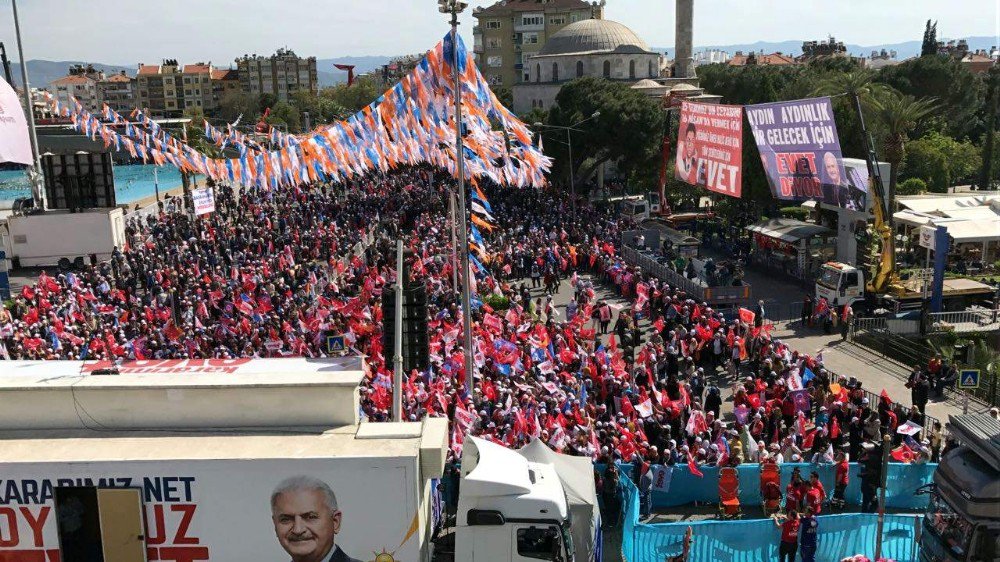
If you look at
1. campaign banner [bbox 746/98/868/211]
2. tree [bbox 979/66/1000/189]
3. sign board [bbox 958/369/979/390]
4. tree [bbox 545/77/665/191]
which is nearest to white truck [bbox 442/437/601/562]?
sign board [bbox 958/369/979/390]

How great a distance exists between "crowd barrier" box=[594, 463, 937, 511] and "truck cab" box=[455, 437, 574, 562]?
15.7 ft

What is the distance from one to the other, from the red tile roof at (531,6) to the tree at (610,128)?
69.7 meters

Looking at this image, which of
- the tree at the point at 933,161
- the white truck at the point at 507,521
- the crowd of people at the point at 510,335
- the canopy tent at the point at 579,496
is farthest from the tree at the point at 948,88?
the white truck at the point at 507,521

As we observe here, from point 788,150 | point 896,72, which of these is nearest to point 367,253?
point 788,150

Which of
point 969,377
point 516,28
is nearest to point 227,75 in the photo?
point 516,28

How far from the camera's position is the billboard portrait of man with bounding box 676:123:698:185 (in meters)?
37.3

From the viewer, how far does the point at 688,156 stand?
1495 inches

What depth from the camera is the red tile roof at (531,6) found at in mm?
122500

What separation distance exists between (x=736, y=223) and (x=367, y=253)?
64.2ft

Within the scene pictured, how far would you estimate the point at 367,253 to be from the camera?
108 ft

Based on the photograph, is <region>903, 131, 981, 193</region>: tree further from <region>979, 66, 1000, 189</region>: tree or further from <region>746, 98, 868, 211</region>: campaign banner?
<region>746, 98, 868, 211</region>: campaign banner

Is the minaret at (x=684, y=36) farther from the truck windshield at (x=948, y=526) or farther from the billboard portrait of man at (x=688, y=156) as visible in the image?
the truck windshield at (x=948, y=526)

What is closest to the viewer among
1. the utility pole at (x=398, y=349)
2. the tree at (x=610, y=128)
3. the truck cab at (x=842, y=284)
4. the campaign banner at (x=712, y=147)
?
the utility pole at (x=398, y=349)

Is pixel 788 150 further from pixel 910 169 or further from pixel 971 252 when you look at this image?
pixel 910 169
